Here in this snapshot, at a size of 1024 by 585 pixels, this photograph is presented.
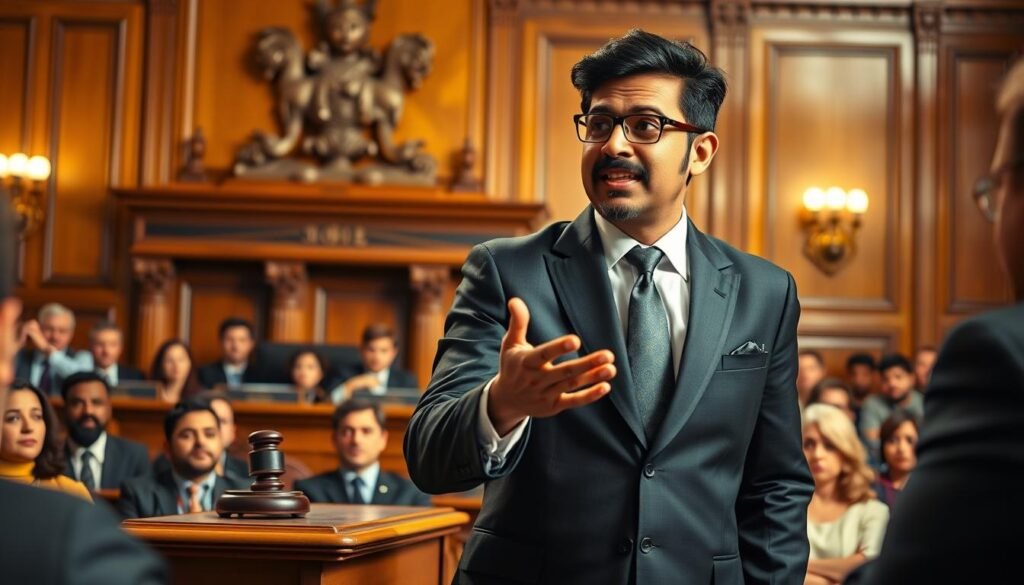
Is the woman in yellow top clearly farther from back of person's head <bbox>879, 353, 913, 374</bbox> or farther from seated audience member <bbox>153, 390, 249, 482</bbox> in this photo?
back of person's head <bbox>879, 353, 913, 374</bbox>

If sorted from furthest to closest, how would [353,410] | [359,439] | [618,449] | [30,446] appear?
[353,410], [359,439], [30,446], [618,449]

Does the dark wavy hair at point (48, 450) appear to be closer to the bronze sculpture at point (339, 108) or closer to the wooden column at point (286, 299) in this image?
the wooden column at point (286, 299)

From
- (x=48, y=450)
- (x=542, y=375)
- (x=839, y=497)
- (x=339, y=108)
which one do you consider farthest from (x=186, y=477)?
(x=339, y=108)

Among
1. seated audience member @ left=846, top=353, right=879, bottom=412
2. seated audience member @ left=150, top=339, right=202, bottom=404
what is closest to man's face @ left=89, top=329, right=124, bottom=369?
seated audience member @ left=150, top=339, right=202, bottom=404

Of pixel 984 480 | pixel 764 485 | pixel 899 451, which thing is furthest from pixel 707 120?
pixel 899 451

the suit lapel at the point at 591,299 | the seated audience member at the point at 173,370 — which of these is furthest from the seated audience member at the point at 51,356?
the suit lapel at the point at 591,299

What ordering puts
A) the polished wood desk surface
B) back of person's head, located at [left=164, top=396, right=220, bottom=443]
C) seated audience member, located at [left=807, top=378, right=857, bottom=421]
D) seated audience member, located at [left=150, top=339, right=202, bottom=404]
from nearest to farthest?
the polished wood desk surface
back of person's head, located at [left=164, top=396, right=220, bottom=443]
seated audience member, located at [left=807, top=378, right=857, bottom=421]
seated audience member, located at [left=150, top=339, right=202, bottom=404]

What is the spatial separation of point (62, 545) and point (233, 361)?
7.91 meters

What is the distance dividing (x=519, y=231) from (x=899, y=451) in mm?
3941

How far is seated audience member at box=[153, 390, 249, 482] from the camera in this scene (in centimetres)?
591

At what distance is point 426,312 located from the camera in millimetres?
9719

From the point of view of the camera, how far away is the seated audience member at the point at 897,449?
6062 millimetres

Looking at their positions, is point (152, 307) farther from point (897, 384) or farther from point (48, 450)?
point (897, 384)

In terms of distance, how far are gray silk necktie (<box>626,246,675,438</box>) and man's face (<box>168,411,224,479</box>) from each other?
11.2ft
